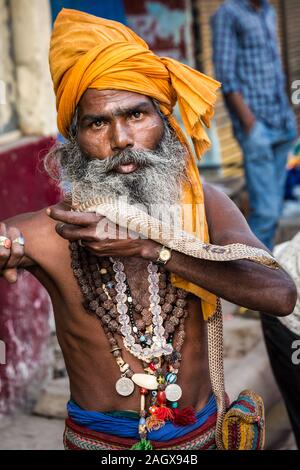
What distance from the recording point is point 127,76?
297 centimetres

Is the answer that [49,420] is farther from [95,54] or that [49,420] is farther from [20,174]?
[95,54]

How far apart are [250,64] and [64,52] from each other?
411 centimetres

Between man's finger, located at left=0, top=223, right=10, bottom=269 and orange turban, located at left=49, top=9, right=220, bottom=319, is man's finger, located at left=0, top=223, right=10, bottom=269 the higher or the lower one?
the lower one

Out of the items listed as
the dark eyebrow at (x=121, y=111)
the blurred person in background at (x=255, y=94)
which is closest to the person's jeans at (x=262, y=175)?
the blurred person in background at (x=255, y=94)

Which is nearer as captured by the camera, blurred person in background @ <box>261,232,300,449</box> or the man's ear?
the man's ear

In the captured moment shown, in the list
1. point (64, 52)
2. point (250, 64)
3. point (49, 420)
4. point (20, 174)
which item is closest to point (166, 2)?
point (250, 64)

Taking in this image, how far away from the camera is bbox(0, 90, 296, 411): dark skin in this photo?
2.84 metres

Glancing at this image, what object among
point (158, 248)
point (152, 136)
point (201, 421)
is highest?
point (152, 136)

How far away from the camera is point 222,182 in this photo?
28.4ft

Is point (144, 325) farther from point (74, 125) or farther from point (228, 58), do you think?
point (228, 58)

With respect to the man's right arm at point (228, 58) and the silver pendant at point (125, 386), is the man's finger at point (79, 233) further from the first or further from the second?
the man's right arm at point (228, 58)
